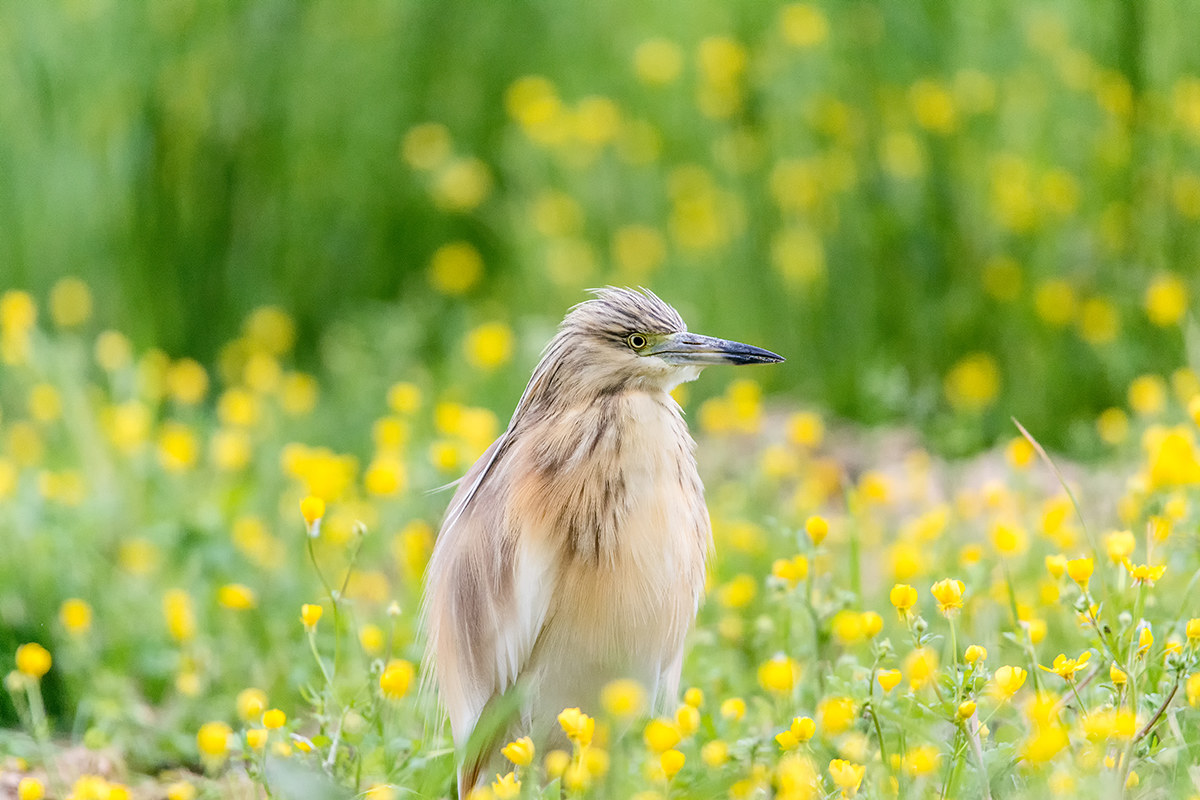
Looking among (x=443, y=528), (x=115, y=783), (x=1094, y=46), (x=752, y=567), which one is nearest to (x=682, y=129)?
(x=1094, y=46)

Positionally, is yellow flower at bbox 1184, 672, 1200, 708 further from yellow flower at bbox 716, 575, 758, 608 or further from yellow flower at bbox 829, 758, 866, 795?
yellow flower at bbox 716, 575, 758, 608

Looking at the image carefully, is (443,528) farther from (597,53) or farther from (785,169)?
(597,53)

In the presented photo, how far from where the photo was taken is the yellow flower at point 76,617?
11.7 ft

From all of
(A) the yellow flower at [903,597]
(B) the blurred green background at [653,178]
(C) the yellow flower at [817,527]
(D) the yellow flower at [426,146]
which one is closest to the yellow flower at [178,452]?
(B) the blurred green background at [653,178]

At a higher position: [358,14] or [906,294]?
[358,14]

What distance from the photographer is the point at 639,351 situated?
116 inches

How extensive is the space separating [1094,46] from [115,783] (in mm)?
4180

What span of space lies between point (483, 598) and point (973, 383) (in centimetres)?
298

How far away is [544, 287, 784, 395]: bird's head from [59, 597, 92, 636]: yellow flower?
58.6 inches

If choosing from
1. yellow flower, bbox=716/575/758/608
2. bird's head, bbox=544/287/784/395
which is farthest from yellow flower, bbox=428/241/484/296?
bird's head, bbox=544/287/784/395

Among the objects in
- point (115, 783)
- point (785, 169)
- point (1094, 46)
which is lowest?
point (115, 783)

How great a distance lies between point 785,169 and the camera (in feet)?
18.8

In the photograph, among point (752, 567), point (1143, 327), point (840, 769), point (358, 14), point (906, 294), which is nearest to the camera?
point (840, 769)

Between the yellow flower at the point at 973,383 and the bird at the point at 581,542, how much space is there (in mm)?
2582
